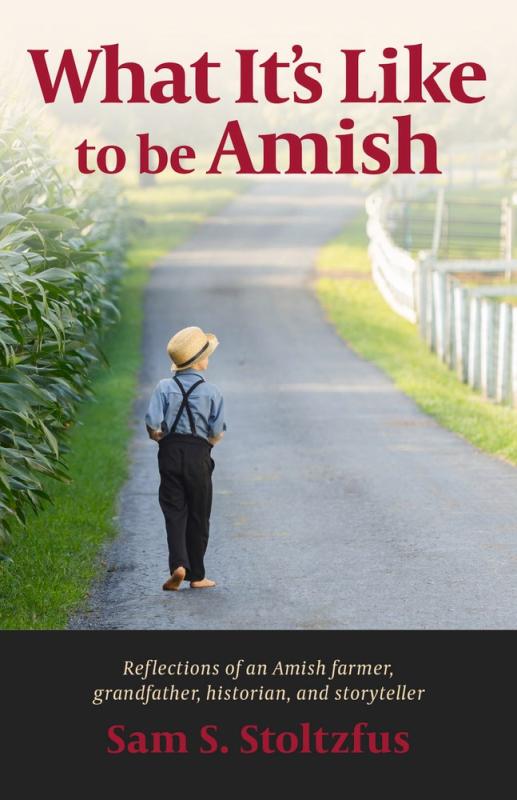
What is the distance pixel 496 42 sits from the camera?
66.1 m

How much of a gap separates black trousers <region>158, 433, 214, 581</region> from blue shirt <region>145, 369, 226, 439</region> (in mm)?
95

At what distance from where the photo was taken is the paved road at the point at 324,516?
875 cm

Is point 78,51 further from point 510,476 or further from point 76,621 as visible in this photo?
point 76,621

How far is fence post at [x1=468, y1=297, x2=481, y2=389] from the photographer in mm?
19891

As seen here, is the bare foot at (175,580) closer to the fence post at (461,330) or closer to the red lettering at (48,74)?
the red lettering at (48,74)

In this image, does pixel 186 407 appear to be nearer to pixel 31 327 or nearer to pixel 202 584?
pixel 202 584

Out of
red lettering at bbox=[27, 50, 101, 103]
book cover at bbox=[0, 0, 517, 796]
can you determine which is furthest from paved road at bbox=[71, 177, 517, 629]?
red lettering at bbox=[27, 50, 101, 103]

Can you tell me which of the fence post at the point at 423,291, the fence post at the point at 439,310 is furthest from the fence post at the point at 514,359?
the fence post at the point at 423,291

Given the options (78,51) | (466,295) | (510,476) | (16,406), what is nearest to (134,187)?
(78,51)

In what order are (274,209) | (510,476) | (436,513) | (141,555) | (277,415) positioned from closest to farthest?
(141,555) < (436,513) < (510,476) < (277,415) < (274,209)

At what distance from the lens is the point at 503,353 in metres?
Answer: 18.5

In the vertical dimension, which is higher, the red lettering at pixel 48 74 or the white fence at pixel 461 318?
the red lettering at pixel 48 74

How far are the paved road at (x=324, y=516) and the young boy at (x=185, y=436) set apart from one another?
452 mm
